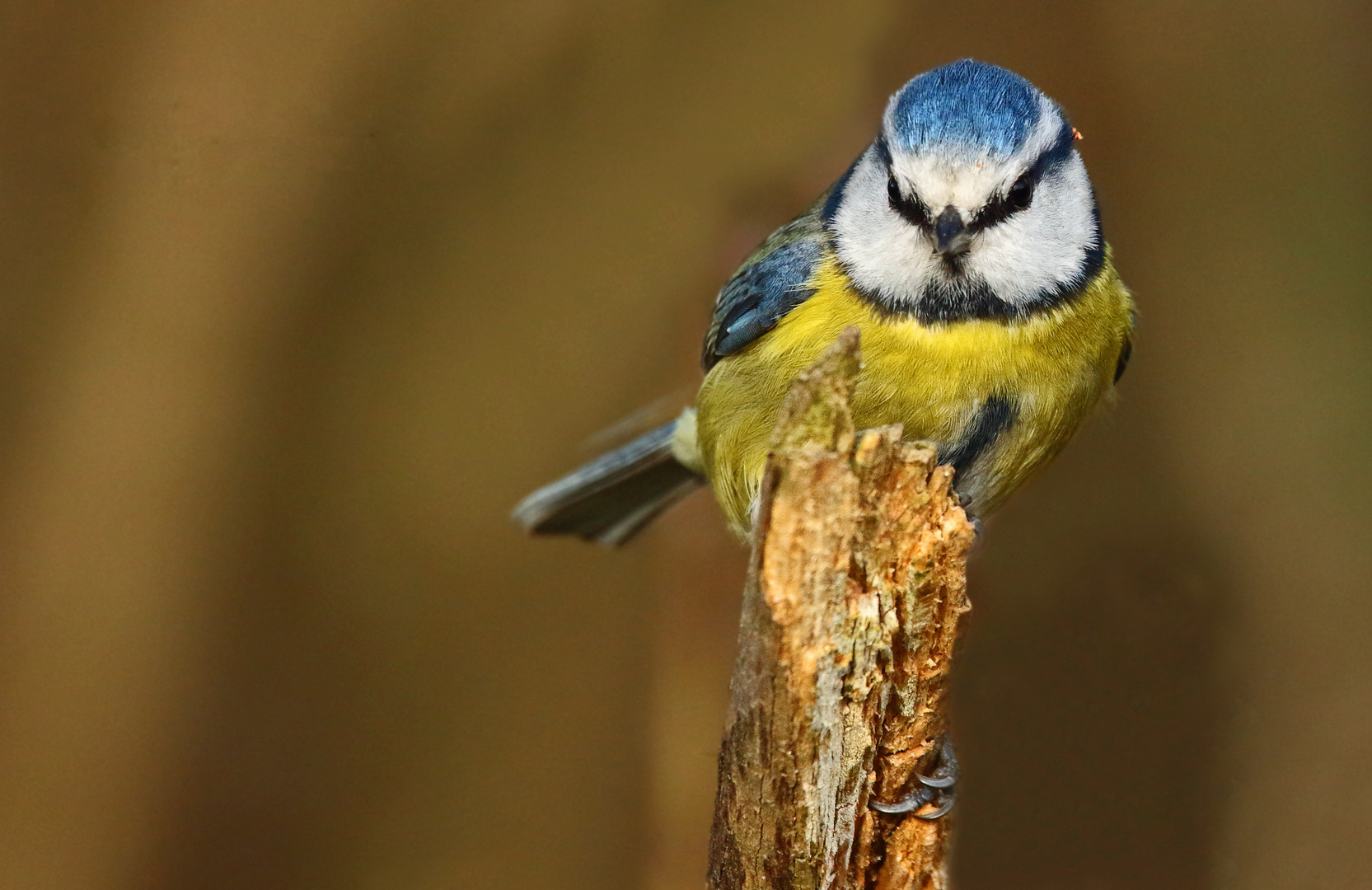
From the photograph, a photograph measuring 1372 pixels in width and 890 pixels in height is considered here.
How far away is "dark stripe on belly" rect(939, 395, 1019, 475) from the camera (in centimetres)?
124

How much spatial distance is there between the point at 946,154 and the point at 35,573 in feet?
4.78

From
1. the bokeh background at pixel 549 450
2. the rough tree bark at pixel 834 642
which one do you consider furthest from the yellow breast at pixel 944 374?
the bokeh background at pixel 549 450

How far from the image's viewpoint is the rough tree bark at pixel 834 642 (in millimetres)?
922

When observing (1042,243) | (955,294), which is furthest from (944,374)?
(1042,243)

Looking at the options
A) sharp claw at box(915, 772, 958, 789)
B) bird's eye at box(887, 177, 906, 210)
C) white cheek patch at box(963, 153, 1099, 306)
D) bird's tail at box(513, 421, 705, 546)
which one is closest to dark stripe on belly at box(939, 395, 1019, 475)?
white cheek patch at box(963, 153, 1099, 306)

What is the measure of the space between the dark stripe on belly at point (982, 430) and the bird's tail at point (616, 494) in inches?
23.5

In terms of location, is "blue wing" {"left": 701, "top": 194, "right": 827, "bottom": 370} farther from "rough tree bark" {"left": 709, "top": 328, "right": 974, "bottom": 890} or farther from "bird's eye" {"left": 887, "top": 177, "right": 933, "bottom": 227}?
"rough tree bark" {"left": 709, "top": 328, "right": 974, "bottom": 890}

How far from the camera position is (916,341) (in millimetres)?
1219

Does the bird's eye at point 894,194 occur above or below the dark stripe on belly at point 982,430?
above

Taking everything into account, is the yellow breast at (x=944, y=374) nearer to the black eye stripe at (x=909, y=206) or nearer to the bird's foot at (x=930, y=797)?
the black eye stripe at (x=909, y=206)

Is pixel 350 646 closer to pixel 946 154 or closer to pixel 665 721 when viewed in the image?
pixel 665 721

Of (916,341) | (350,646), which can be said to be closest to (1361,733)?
(916,341)

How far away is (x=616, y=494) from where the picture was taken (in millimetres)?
1852

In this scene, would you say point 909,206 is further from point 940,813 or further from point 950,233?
point 940,813
